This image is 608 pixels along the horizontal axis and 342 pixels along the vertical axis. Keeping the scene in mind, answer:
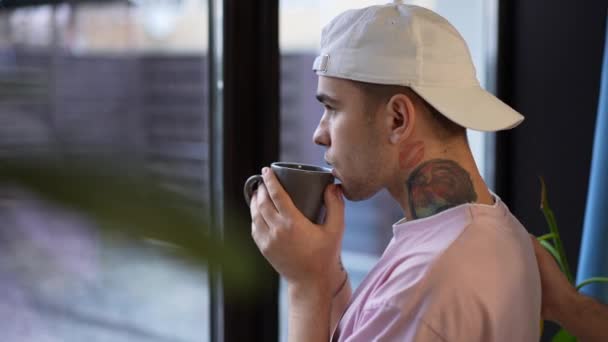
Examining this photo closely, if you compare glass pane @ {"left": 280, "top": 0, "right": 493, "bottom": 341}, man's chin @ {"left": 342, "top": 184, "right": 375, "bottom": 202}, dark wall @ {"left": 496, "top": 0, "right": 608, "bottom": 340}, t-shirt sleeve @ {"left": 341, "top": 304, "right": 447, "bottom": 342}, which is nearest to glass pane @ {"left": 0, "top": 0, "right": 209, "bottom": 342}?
t-shirt sleeve @ {"left": 341, "top": 304, "right": 447, "bottom": 342}

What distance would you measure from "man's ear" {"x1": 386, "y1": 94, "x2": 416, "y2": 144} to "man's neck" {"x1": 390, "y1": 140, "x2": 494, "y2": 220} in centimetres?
5

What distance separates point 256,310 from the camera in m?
1.49

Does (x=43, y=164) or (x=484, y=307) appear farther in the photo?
(x=484, y=307)

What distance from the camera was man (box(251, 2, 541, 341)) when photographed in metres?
0.73

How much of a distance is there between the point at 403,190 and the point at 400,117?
11 cm

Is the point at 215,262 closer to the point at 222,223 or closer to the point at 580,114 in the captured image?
the point at 222,223

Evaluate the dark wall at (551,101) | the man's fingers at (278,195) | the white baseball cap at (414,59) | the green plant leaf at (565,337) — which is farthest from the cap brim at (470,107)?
the dark wall at (551,101)

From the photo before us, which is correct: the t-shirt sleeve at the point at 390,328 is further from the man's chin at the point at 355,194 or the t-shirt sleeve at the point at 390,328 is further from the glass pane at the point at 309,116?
the glass pane at the point at 309,116

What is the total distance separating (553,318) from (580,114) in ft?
4.49

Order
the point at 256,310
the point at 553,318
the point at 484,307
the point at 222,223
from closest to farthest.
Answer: the point at 484,307 → the point at 553,318 → the point at 222,223 → the point at 256,310

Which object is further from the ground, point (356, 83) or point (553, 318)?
point (356, 83)

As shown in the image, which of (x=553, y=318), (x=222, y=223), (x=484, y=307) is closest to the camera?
(x=484, y=307)

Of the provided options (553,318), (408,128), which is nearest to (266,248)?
(408,128)

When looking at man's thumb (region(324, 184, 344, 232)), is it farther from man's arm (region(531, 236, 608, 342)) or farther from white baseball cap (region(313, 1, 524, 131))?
man's arm (region(531, 236, 608, 342))
